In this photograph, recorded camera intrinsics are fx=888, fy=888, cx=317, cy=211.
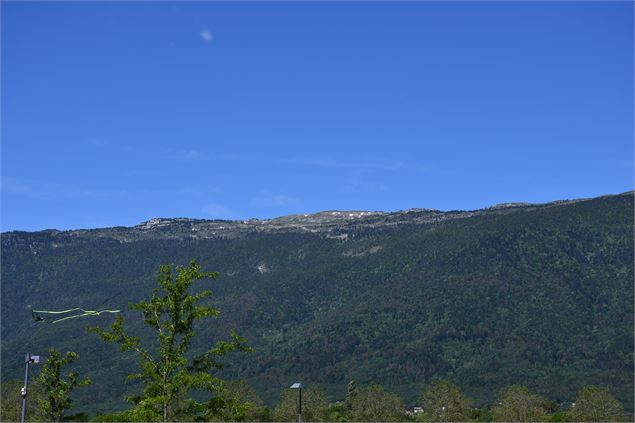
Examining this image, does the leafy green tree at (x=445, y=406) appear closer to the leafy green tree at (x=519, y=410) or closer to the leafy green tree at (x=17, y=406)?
the leafy green tree at (x=519, y=410)

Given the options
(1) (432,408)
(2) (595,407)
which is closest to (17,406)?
(1) (432,408)

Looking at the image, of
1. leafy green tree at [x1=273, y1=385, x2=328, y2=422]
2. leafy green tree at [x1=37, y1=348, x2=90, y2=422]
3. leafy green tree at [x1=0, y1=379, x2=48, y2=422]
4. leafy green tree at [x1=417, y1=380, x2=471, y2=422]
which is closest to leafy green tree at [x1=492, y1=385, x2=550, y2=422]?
leafy green tree at [x1=417, y1=380, x2=471, y2=422]

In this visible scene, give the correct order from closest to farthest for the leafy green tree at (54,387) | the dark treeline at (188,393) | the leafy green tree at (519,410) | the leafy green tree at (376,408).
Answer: the dark treeline at (188,393)
the leafy green tree at (54,387)
the leafy green tree at (519,410)
the leafy green tree at (376,408)

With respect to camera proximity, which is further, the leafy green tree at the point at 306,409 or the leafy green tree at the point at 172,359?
the leafy green tree at the point at 306,409

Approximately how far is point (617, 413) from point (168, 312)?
107 m

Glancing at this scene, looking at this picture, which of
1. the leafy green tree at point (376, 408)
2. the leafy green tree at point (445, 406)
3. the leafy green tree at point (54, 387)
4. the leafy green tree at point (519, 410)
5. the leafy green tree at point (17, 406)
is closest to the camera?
the leafy green tree at point (54, 387)

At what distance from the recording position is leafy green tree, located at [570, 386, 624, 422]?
122375 millimetres

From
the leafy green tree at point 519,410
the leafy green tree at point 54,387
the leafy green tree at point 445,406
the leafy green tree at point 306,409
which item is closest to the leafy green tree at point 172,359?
the leafy green tree at point 54,387

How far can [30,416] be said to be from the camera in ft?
377

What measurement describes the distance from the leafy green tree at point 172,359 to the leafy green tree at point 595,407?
9096 centimetres


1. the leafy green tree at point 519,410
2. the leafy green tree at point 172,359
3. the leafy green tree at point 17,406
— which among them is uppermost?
the leafy green tree at point 172,359

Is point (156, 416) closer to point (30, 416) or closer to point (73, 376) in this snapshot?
point (73, 376)

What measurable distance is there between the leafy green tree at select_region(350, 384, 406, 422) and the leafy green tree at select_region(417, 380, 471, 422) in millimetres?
6333

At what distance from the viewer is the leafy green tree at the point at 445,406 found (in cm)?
12775
